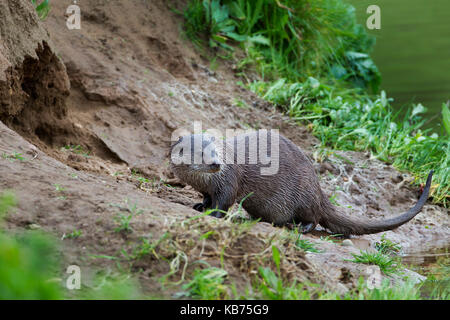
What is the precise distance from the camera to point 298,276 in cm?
251

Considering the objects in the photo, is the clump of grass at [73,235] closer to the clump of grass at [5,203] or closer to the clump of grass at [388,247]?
the clump of grass at [5,203]

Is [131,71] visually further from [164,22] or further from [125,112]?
[164,22]

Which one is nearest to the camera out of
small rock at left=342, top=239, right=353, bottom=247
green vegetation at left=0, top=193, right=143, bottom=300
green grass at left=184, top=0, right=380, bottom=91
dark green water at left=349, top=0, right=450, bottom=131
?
green vegetation at left=0, top=193, right=143, bottom=300

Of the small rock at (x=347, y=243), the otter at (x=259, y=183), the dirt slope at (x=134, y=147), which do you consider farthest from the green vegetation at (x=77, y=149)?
the small rock at (x=347, y=243)

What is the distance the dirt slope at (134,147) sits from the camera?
250 centimetres

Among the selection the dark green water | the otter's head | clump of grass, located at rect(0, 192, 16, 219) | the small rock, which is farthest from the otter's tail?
the dark green water

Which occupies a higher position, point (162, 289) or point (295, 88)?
point (295, 88)

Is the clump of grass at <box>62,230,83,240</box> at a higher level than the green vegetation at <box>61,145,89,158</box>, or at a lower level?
lower

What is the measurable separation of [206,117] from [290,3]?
2107 millimetres

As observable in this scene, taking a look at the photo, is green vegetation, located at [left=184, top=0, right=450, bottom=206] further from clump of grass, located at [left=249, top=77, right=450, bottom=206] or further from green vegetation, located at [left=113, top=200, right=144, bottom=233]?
green vegetation, located at [left=113, top=200, right=144, bottom=233]

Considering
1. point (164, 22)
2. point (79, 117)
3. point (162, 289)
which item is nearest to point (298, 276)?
point (162, 289)

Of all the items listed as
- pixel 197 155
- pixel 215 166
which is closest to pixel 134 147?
pixel 197 155

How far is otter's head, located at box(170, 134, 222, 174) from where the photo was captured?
3.60 metres

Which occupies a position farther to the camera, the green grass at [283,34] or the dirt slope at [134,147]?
the green grass at [283,34]
